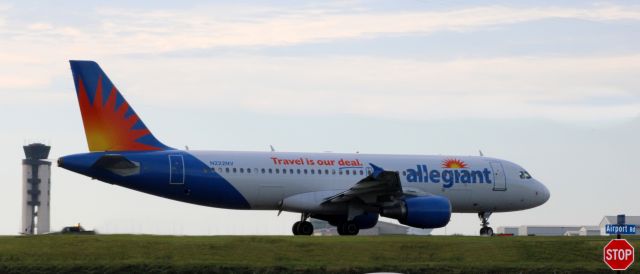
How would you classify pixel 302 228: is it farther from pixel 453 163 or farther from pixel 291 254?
pixel 291 254

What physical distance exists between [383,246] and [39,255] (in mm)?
9837

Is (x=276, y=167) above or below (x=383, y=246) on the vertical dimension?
above

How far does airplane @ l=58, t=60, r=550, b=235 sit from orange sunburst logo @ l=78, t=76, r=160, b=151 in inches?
1.4

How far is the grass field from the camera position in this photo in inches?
1229

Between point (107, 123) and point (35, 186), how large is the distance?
290 ft

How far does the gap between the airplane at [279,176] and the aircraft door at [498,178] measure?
0.30ft

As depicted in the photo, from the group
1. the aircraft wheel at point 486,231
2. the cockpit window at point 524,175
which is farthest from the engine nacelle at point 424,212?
the cockpit window at point 524,175

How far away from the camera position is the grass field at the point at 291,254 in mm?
31219

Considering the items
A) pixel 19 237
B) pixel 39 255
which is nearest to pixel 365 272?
pixel 39 255

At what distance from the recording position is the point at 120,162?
42.0 metres

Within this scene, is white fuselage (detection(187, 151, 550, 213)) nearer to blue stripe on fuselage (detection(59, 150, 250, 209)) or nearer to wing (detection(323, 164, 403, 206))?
blue stripe on fuselage (detection(59, 150, 250, 209))

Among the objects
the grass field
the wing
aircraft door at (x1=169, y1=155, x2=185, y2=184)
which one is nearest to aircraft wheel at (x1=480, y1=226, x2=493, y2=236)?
the wing

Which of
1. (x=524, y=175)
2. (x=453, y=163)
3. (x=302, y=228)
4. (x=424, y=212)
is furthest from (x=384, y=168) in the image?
(x=524, y=175)

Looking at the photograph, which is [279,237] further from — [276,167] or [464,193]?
[464,193]
